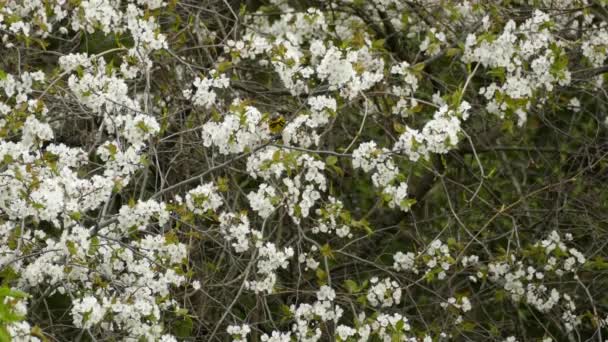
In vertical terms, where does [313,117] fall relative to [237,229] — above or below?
above

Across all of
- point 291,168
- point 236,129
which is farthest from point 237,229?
point 236,129

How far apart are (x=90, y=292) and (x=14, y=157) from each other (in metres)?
0.56

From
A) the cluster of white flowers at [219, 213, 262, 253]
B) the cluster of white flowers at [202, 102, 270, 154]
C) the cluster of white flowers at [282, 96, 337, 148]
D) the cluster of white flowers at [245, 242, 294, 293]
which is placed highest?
the cluster of white flowers at [202, 102, 270, 154]

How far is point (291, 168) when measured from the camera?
4254 mm

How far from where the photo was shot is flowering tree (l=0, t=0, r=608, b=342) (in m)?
3.91

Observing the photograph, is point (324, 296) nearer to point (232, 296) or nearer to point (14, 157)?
point (232, 296)

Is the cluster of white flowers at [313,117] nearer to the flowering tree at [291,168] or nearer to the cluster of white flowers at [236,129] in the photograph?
the flowering tree at [291,168]

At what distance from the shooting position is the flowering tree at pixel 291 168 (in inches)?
154

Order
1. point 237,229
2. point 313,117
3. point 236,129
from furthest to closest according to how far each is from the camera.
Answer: point 313,117 < point 237,229 < point 236,129

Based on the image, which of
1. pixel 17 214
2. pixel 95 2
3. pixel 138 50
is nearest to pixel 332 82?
pixel 138 50

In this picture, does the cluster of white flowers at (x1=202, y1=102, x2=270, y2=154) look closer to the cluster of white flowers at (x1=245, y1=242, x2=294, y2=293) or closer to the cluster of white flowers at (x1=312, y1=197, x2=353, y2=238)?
the cluster of white flowers at (x1=245, y1=242, x2=294, y2=293)

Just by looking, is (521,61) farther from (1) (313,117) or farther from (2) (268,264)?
(2) (268,264)

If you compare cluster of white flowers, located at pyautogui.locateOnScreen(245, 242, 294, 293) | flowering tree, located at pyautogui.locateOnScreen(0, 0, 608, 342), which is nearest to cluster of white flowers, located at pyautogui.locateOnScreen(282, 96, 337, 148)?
flowering tree, located at pyautogui.locateOnScreen(0, 0, 608, 342)

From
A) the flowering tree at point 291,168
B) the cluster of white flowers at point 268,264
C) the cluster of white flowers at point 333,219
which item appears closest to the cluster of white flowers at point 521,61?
the flowering tree at point 291,168
